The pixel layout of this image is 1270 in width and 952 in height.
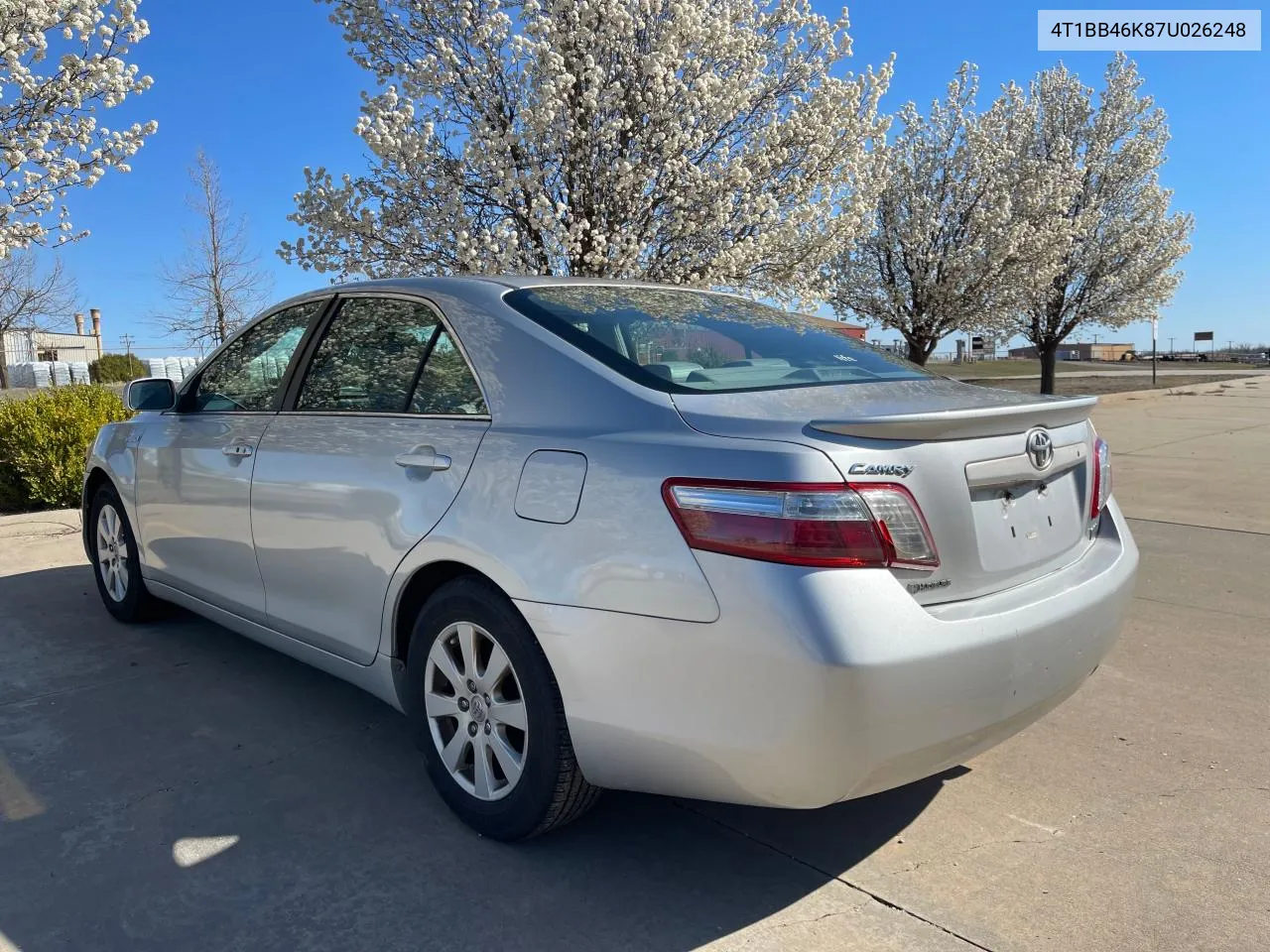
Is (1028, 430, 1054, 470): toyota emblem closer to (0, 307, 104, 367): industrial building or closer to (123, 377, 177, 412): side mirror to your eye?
(123, 377, 177, 412): side mirror

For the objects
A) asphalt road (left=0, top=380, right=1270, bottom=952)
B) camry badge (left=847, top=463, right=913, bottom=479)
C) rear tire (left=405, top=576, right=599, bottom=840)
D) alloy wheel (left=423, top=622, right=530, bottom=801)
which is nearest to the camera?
camry badge (left=847, top=463, right=913, bottom=479)

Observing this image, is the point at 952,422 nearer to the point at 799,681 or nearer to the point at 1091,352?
the point at 799,681

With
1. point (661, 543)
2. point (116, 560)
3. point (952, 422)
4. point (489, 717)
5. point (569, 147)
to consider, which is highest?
point (569, 147)

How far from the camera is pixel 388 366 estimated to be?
10.4ft

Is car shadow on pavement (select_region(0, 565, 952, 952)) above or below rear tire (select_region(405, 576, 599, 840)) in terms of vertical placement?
below

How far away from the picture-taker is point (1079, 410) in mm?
2783

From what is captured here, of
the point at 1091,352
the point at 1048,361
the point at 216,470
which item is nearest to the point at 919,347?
the point at 1048,361

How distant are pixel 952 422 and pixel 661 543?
75 cm

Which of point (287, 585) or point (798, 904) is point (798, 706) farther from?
point (287, 585)

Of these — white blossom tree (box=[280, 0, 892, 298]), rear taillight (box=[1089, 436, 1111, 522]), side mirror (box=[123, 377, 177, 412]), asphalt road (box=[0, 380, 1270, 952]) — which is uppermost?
white blossom tree (box=[280, 0, 892, 298])

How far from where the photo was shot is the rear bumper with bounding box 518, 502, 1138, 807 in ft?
6.54

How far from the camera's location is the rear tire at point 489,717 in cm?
244

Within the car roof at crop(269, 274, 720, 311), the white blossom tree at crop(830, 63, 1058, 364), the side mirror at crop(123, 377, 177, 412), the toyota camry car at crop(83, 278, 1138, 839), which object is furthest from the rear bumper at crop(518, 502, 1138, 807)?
the white blossom tree at crop(830, 63, 1058, 364)

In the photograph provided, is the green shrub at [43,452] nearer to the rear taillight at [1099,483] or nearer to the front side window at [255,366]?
the front side window at [255,366]
